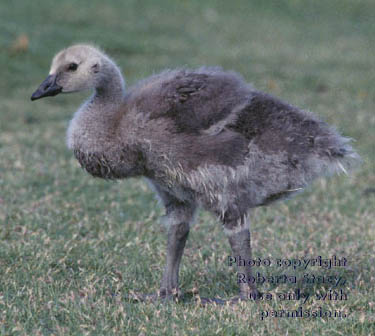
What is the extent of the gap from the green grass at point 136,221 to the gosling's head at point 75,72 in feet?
5.38

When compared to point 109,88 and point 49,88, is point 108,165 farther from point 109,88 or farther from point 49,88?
point 49,88

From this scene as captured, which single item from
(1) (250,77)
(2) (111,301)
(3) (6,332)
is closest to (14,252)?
(2) (111,301)

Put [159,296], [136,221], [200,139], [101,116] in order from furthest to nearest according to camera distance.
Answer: [136,221] < [159,296] < [101,116] < [200,139]

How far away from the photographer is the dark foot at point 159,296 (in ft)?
18.8

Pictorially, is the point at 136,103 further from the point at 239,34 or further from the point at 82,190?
the point at 239,34

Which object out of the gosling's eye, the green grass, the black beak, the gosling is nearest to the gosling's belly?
the gosling

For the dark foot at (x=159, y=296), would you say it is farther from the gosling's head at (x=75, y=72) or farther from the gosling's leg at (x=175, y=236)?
the gosling's head at (x=75, y=72)

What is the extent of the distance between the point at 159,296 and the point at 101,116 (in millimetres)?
1575

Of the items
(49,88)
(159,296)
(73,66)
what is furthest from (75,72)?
(159,296)

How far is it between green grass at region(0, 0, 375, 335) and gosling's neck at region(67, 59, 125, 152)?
122 cm

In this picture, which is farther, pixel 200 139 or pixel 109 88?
pixel 109 88

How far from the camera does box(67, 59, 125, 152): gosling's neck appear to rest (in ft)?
18.7

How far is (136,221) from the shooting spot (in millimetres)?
8281

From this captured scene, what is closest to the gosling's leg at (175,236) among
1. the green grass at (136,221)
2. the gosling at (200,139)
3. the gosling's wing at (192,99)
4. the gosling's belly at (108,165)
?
the gosling at (200,139)
